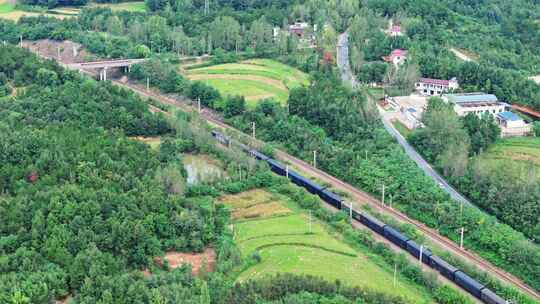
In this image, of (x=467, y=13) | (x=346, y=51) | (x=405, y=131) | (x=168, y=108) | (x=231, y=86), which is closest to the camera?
(x=405, y=131)

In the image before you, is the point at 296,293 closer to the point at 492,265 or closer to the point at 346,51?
the point at 492,265

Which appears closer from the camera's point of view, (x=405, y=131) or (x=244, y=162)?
(x=244, y=162)

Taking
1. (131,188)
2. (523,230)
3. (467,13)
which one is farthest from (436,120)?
(467,13)

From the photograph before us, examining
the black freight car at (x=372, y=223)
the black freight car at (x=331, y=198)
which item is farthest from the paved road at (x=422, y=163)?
the black freight car at (x=331, y=198)

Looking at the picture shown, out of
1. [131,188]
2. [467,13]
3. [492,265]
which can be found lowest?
[492,265]

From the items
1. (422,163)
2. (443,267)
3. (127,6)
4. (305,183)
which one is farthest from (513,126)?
(127,6)

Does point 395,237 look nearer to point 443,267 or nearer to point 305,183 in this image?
point 443,267
